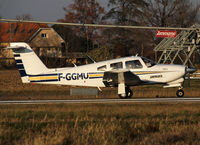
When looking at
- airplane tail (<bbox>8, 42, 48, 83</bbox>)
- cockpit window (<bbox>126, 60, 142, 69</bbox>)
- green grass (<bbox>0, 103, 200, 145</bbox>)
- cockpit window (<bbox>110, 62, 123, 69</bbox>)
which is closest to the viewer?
green grass (<bbox>0, 103, 200, 145</bbox>)

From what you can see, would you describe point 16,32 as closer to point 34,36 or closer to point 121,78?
point 34,36

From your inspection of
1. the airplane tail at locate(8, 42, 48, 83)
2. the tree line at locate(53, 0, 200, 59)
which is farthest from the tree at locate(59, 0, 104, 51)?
the airplane tail at locate(8, 42, 48, 83)

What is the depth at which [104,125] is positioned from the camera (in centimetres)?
1082

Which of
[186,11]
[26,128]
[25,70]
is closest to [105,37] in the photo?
[186,11]

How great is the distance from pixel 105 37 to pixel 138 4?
11498 millimetres

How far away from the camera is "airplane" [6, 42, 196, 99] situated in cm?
1934

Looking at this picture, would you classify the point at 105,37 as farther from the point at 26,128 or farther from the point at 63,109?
the point at 26,128

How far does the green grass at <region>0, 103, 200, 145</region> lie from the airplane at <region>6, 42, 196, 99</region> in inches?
178

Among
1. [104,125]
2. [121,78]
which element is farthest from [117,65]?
[104,125]

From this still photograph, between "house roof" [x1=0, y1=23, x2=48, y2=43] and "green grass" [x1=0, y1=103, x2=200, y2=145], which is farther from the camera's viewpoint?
"house roof" [x1=0, y1=23, x2=48, y2=43]

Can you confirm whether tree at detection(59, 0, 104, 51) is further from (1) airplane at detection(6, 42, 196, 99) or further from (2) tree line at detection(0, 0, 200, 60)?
(1) airplane at detection(6, 42, 196, 99)

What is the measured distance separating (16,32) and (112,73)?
54.3 meters

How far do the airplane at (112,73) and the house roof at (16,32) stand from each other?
47.4 m

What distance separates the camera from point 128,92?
66.1 ft
